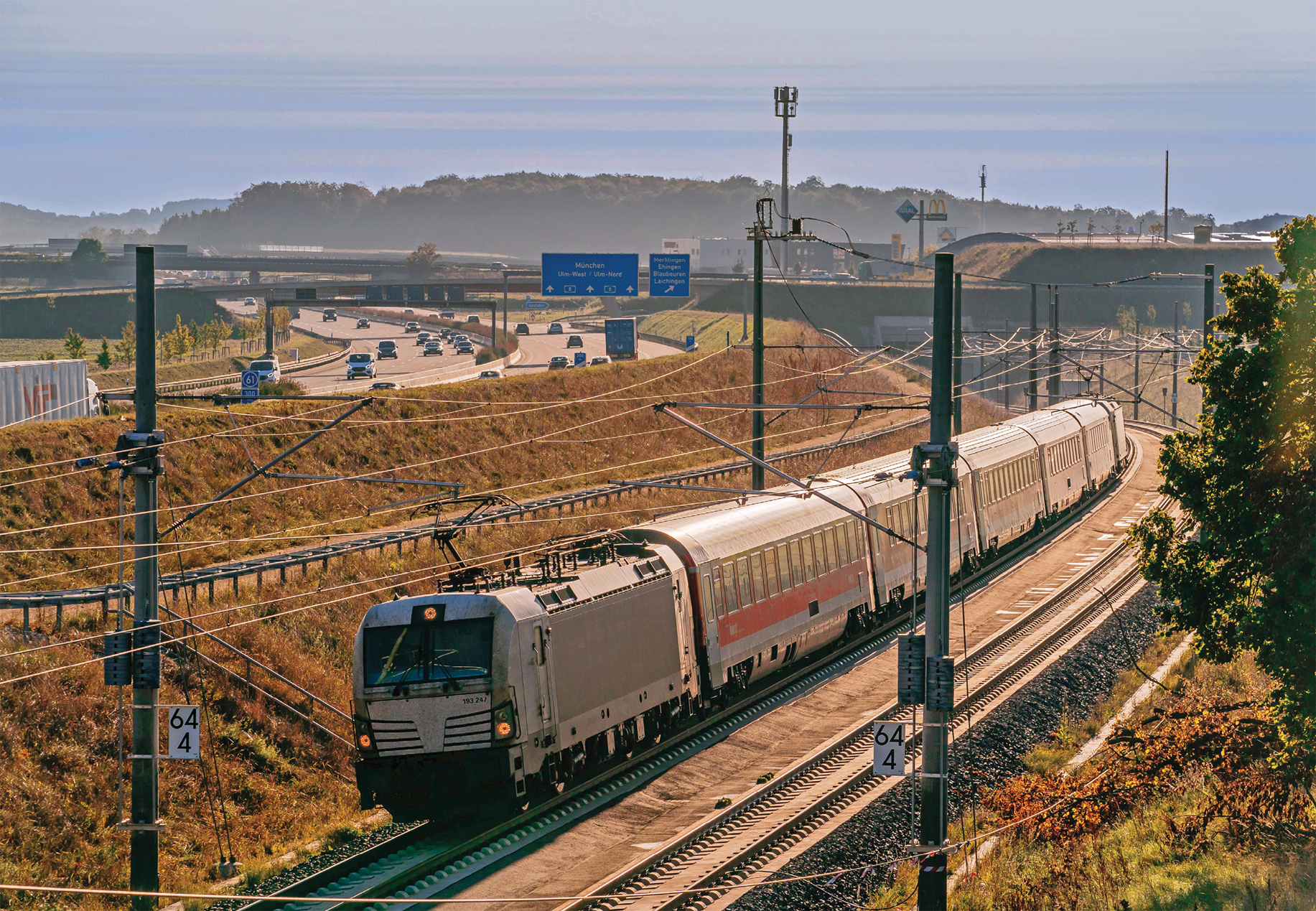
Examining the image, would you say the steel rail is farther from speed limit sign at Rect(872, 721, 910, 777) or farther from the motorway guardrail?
the motorway guardrail

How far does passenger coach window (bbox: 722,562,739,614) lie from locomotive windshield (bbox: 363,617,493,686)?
7133mm

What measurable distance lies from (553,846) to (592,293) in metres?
57.5

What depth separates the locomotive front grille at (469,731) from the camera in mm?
18531

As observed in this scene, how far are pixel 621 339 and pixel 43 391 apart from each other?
43.8 metres

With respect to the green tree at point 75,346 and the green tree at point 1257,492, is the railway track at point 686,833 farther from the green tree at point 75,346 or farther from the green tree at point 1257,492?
the green tree at point 75,346

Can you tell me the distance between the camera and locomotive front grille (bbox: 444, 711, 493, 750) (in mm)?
18531

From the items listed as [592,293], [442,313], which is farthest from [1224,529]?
[442,313]

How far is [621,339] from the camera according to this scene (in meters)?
83.2

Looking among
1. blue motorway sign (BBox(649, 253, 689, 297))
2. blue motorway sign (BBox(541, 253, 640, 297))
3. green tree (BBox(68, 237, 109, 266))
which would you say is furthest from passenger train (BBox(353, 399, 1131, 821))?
green tree (BBox(68, 237, 109, 266))

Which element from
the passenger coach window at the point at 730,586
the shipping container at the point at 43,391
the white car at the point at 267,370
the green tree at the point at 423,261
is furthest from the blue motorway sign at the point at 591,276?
the green tree at the point at 423,261

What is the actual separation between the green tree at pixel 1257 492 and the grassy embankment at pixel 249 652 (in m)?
11.4

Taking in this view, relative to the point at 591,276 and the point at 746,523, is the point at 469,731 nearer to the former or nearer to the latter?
the point at 746,523

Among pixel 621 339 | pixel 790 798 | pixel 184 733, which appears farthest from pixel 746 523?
pixel 621 339

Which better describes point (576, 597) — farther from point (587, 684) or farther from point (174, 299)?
point (174, 299)
